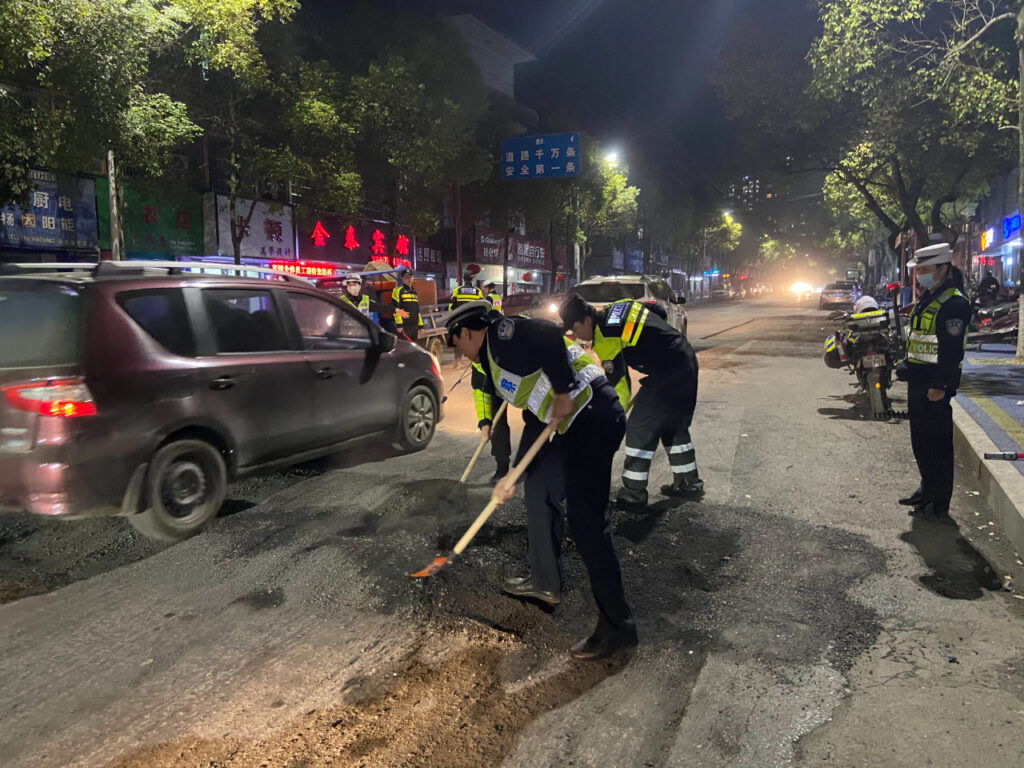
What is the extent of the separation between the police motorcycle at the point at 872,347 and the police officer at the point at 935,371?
340cm

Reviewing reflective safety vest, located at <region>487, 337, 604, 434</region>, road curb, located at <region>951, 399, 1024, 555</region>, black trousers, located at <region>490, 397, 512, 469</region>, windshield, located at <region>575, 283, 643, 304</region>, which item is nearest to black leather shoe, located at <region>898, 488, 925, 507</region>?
road curb, located at <region>951, 399, 1024, 555</region>

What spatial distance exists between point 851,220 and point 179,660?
53.5 metres

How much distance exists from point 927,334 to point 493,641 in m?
3.46

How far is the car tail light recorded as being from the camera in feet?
11.9

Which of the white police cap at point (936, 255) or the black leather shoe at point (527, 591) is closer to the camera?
the black leather shoe at point (527, 591)

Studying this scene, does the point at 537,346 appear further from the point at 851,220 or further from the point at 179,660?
the point at 851,220

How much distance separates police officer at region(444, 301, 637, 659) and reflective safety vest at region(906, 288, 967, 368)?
2592 millimetres

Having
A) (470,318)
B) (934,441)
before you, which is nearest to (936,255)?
(934,441)

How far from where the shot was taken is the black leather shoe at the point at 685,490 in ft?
16.8

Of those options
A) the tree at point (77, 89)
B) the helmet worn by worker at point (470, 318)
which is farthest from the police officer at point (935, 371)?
the tree at point (77, 89)

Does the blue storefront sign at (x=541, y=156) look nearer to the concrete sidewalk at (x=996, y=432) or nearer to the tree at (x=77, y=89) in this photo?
the tree at (x=77, y=89)

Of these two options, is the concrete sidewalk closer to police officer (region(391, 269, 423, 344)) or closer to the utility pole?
police officer (region(391, 269, 423, 344))

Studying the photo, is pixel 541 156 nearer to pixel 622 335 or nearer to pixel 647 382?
pixel 647 382

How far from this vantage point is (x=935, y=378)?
174 inches
